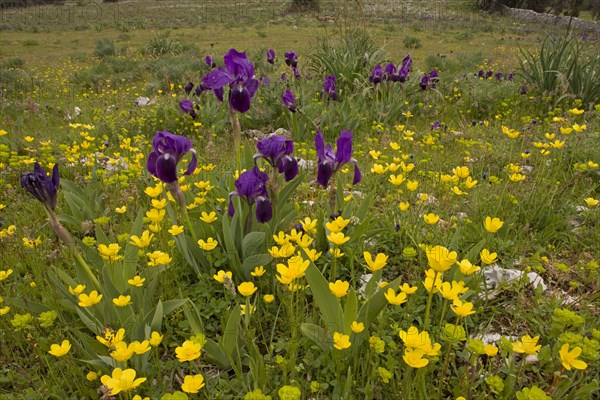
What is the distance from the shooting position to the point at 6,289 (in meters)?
2.35

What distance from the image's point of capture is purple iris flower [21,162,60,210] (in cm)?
175

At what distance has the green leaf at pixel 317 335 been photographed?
1.79m

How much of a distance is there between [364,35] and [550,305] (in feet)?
21.2

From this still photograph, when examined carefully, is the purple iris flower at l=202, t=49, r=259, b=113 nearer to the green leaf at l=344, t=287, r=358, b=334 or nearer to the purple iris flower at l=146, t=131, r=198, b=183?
the purple iris flower at l=146, t=131, r=198, b=183

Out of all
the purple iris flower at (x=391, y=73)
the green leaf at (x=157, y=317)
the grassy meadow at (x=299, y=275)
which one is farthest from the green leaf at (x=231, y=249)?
the purple iris flower at (x=391, y=73)

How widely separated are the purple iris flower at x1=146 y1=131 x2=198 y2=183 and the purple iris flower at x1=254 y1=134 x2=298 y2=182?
1.32ft

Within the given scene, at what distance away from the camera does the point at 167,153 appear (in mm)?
2070

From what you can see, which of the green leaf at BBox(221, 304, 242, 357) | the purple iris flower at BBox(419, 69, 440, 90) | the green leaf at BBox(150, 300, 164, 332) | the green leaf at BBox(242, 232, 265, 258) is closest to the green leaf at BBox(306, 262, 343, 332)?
the green leaf at BBox(221, 304, 242, 357)

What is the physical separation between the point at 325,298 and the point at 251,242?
70 centimetres

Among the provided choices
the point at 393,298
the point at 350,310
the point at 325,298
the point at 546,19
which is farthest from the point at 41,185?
the point at 546,19

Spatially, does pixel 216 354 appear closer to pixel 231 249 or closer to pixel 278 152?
pixel 231 249

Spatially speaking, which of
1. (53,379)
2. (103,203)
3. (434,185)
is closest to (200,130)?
(103,203)

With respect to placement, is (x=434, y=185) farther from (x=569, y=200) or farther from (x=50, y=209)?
(x=50, y=209)

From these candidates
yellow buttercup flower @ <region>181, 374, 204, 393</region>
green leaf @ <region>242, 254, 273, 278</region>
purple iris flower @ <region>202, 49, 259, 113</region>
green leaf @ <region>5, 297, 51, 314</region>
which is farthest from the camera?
purple iris flower @ <region>202, 49, 259, 113</region>
